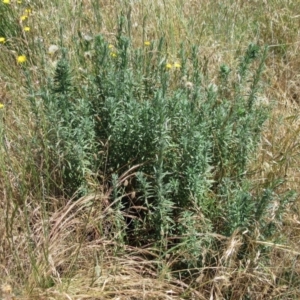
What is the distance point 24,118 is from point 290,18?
6.63 feet

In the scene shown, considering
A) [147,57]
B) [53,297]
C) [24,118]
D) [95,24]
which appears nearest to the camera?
[53,297]

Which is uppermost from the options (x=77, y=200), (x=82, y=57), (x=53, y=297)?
(x=82, y=57)

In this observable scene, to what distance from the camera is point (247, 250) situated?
2285 millimetres

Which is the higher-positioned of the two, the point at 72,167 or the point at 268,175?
the point at 72,167

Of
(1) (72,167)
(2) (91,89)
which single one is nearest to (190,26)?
(2) (91,89)

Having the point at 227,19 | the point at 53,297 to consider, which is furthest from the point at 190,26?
the point at 53,297

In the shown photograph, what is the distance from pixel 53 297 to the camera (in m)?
2.11

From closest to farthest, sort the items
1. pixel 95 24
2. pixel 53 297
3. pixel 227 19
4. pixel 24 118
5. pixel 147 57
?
pixel 53 297 < pixel 24 118 < pixel 147 57 < pixel 95 24 < pixel 227 19

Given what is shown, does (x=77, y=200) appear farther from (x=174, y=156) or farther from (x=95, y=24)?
(x=95, y=24)

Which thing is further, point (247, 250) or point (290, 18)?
point (290, 18)

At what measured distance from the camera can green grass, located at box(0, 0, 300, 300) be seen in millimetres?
2217

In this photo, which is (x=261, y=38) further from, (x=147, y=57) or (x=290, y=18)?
(x=147, y=57)

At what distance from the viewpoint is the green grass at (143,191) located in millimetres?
2217

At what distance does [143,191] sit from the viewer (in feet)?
7.57
